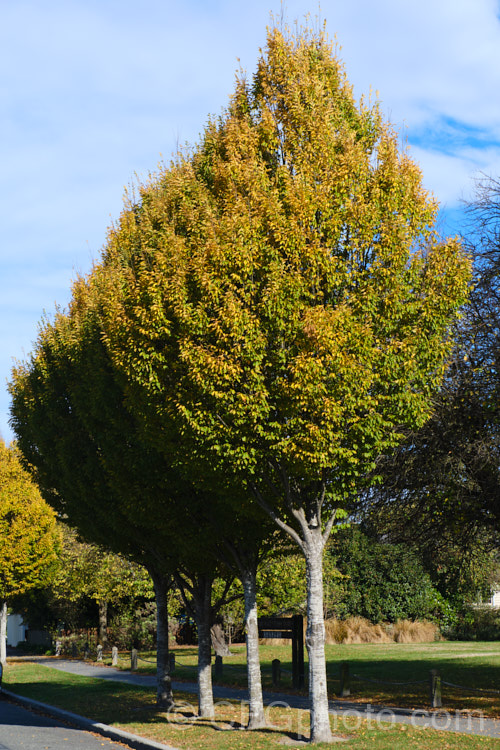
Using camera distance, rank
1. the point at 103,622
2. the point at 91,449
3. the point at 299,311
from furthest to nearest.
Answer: the point at 103,622
the point at 91,449
the point at 299,311

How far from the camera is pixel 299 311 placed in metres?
10.9

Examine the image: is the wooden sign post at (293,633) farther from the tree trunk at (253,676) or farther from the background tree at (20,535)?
the background tree at (20,535)

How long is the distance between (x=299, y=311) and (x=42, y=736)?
30.6ft

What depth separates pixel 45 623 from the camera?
144 ft

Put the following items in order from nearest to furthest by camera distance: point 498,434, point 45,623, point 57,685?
1. point 498,434
2. point 57,685
3. point 45,623

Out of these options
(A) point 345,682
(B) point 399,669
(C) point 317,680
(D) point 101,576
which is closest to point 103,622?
(D) point 101,576

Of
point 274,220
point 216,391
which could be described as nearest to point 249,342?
point 216,391

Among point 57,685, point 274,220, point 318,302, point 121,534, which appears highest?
point 274,220

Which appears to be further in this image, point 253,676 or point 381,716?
point 381,716

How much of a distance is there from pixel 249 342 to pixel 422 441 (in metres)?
5.87

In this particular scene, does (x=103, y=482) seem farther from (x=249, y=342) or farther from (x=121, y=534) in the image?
(x=249, y=342)

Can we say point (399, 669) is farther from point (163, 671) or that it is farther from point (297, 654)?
point (163, 671)

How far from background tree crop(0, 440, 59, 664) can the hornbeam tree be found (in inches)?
929

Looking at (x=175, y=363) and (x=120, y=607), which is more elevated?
(x=175, y=363)
